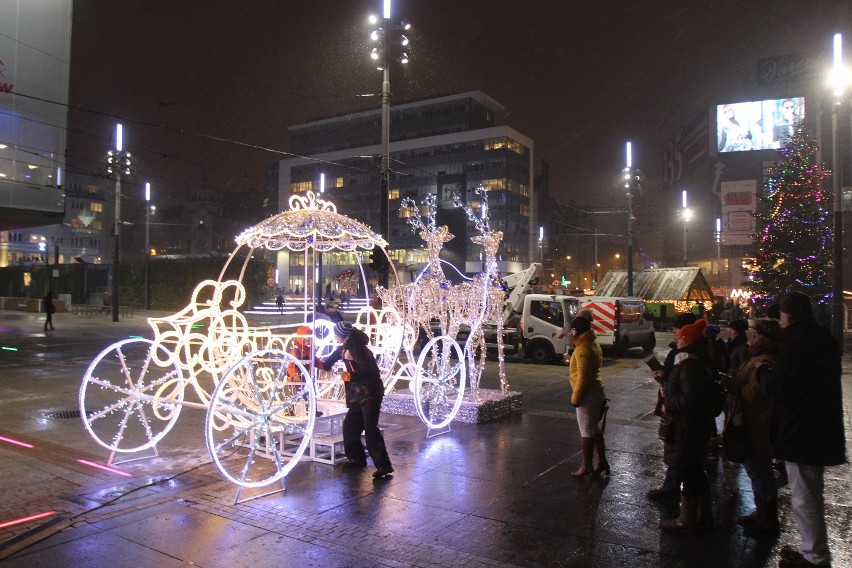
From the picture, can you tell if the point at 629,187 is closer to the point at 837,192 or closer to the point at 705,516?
the point at 837,192

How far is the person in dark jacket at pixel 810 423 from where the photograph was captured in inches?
165

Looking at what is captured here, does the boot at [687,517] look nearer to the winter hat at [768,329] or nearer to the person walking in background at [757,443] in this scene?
the person walking in background at [757,443]

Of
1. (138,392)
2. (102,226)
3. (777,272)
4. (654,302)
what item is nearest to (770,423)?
(138,392)

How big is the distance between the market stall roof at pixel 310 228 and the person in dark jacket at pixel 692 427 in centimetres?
480

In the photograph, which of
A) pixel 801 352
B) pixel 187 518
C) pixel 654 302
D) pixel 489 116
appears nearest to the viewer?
pixel 801 352

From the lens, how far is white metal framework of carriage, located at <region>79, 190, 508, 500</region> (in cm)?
652

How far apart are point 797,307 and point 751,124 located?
222 ft

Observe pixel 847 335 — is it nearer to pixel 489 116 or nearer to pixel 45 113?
pixel 45 113

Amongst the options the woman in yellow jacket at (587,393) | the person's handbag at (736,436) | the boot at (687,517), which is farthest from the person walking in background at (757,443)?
the woman in yellow jacket at (587,393)

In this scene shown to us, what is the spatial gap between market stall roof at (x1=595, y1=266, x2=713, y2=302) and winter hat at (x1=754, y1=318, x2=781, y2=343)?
2855 centimetres

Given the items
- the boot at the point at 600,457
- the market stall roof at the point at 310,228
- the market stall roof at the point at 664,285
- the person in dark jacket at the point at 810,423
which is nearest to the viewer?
the person in dark jacket at the point at 810,423

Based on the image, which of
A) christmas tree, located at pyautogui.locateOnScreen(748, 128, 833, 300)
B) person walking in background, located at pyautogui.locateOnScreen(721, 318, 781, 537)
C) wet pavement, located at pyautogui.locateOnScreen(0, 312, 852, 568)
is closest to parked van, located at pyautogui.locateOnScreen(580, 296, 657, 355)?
christmas tree, located at pyautogui.locateOnScreen(748, 128, 833, 300)

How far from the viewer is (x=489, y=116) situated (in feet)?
270

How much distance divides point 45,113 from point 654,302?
33978 mm
